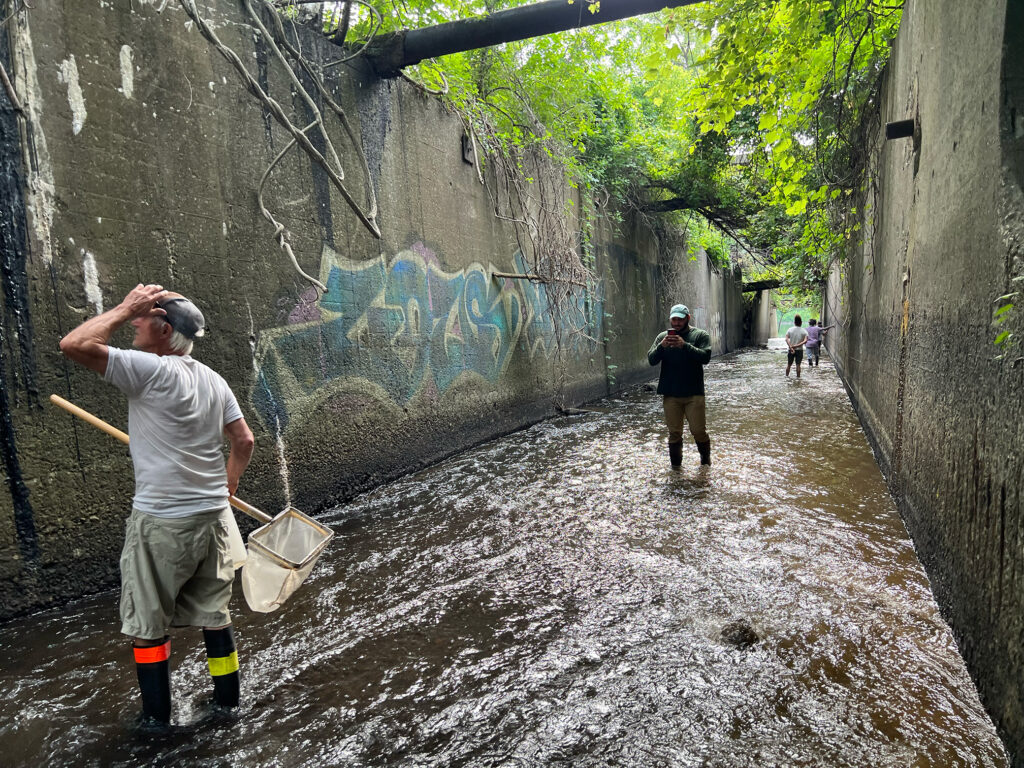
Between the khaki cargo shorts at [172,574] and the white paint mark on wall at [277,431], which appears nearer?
the khaki cargo shorts at [172,574]

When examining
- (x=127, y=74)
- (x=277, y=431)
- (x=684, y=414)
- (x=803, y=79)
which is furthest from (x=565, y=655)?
(x=803, y=79)

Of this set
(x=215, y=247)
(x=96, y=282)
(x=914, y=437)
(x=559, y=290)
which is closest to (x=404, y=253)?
(x=215, y=247)

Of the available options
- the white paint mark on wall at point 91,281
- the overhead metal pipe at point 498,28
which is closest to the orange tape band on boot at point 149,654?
the white paint mark on wall at point 91,281

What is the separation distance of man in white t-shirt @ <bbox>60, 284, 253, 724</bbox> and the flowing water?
34 cm

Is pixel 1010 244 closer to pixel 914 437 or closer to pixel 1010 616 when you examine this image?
pixel 1010 616

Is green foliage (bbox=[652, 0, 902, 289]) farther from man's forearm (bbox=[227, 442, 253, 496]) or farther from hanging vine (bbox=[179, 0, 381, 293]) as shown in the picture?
man's forearm (bbox=[227, 442, 253, 496])

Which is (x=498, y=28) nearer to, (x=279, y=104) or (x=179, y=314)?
(x=279, y=104)

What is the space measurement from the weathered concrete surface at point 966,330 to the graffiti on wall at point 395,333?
4.67 meters

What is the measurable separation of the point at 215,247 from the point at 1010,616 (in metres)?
5.05

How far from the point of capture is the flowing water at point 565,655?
2.39 m

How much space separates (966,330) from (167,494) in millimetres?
3806

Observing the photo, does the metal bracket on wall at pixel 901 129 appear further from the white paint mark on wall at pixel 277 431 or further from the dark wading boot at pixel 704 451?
the white paint mark on wall at pixel 277 431

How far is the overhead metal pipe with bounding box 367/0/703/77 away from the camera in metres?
5.07

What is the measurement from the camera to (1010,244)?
7.43 feet
